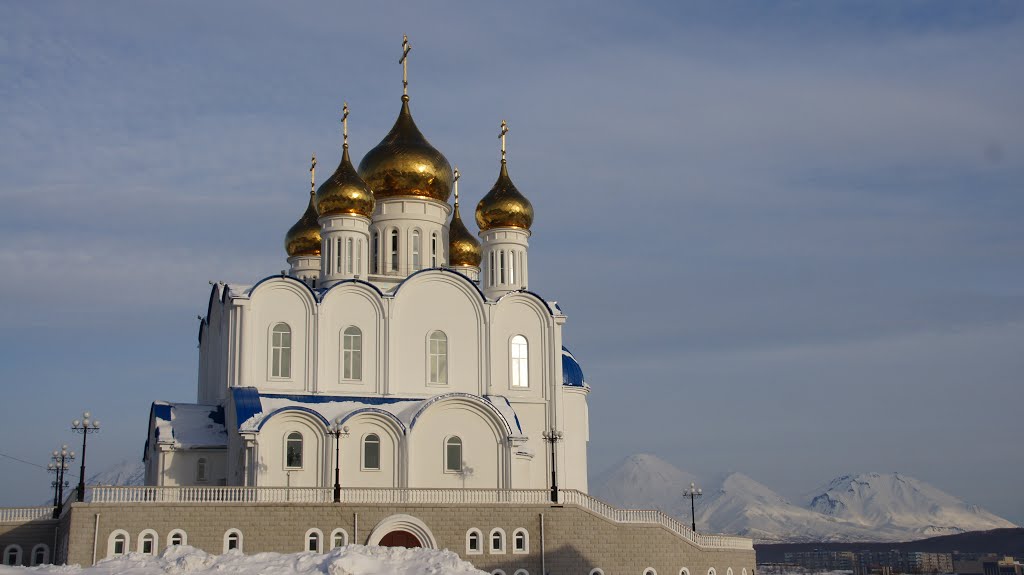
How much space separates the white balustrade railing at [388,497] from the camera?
96.0 feet

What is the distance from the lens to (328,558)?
25.0 metres

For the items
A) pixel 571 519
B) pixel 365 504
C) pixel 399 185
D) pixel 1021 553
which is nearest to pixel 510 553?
pixel 571 519

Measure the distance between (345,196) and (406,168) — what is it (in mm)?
2697

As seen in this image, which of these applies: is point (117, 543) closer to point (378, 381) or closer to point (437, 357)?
point (378, 381)

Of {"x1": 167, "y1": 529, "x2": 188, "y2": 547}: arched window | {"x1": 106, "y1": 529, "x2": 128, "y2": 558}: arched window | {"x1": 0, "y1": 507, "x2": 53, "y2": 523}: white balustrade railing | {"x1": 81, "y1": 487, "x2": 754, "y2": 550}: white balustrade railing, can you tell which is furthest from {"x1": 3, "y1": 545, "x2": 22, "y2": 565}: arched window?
{"x1": 167, "y1": 529, "x2": 188, "y2": 547}: arched window

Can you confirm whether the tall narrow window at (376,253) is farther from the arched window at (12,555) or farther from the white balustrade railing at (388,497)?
the arched window at (12,555)

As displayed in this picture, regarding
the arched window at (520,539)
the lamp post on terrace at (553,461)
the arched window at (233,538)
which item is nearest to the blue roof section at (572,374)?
the lamp post on terrace at (553,461)

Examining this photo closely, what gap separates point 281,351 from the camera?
34.9m

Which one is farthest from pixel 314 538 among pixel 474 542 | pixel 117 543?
pixel 117 543

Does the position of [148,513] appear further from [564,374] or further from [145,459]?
[564,374]

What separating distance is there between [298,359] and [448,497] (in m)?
6.70

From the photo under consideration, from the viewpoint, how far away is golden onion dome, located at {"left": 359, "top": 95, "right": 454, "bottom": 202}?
3981 cm

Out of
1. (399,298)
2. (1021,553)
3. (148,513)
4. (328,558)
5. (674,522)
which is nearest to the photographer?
(328,558)

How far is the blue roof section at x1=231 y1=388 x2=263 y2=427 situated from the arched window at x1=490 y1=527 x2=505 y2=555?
7.32m
